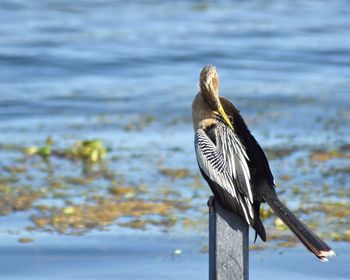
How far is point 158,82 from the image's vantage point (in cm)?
1491

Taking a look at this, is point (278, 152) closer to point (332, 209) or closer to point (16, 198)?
point (332, 209)

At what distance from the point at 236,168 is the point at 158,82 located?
9601mm

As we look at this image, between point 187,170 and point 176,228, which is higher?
point 187,170

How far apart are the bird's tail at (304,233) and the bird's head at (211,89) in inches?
30.1

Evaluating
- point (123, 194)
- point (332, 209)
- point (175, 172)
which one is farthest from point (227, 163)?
point (175, 172)

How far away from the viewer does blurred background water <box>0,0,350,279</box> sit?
30.7 ft

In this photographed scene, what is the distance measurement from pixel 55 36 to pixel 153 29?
6.89ft

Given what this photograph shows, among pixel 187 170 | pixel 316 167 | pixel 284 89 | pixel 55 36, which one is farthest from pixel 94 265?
pixel 55 36

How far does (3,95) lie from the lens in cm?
1384

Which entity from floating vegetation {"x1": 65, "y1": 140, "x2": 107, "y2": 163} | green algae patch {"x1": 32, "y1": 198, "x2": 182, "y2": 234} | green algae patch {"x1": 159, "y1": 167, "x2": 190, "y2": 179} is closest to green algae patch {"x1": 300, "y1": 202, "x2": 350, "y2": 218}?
green algae patch {"x1": 32, "y1": 198, "x2": 182, "y2": 234}

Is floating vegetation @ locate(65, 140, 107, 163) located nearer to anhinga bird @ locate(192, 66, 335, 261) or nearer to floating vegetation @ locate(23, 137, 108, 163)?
floating vegetation @ locate(23, 137, 108, 163)

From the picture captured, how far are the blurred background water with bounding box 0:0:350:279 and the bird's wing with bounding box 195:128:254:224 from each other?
1.78 meters

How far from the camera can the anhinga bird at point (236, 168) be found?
5094mm

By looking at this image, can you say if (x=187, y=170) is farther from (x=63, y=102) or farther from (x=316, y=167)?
(x=63, y=102)
